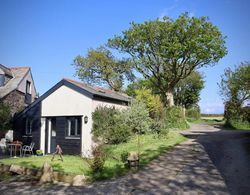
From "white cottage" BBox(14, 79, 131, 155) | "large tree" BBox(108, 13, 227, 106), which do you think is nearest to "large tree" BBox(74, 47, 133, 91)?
"large tree" BBox(108, 13, 227, 106)

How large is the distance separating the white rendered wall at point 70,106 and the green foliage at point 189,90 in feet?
149

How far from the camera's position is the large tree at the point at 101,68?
50656mm

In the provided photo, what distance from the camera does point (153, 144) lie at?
18.9m

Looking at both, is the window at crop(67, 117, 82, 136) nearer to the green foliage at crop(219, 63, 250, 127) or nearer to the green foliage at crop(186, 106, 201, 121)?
the green foliage at crop(219, 63, 250, 127)

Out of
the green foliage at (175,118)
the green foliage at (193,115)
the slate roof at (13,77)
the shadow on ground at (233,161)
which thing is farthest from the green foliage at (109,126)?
the green foliage at (193,115)

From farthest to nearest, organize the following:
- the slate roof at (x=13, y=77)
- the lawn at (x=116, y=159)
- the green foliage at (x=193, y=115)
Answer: the green foliage at (x=193, y=115), the slate roof at (x=13, y=77), the lawn at (x=116, y=159)

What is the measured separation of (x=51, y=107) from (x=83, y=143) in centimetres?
463

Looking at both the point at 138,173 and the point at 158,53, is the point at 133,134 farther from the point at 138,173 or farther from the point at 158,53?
the point at 158,53

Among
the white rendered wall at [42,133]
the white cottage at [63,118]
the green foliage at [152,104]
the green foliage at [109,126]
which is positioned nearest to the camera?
the green foliage at [109,126]

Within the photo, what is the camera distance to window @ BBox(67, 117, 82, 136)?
22.3 meters

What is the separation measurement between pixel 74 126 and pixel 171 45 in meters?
18.4

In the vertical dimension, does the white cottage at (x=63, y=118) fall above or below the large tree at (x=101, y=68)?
below

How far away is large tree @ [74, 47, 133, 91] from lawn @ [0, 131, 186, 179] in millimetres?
30230

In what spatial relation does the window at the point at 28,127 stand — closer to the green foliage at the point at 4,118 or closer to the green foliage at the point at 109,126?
the green foliage at the point at 4,118
